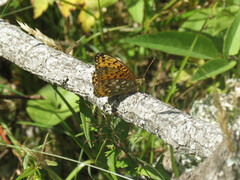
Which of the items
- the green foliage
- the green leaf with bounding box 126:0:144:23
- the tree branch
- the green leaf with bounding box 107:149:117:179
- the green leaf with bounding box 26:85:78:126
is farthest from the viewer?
the green leaf with bounding box 126:0:144:23

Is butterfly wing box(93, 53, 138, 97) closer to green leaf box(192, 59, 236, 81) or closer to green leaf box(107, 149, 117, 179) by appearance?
green leaf box(107, 149, 117, 179)

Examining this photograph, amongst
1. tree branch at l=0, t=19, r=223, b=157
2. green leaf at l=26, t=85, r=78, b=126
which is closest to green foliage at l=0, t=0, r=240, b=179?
green leaf at l=26, t=85, r=78, b=126

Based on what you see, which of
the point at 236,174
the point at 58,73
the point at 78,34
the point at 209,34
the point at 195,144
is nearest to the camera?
the point at 236,174

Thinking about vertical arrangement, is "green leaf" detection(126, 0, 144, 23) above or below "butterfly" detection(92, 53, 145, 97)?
above

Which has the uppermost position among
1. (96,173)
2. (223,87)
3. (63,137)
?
(223,87)

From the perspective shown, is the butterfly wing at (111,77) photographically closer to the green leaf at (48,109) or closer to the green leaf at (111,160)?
the green leaf at (111,160)

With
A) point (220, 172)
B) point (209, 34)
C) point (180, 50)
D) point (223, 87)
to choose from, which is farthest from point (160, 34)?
point (220, 172)

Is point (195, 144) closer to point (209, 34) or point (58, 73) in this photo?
point (58, 73)
